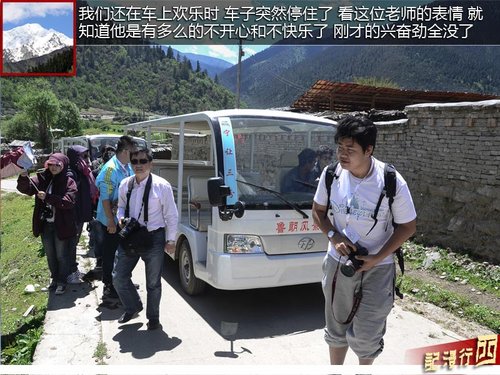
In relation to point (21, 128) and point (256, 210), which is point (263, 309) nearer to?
point (256, 210)

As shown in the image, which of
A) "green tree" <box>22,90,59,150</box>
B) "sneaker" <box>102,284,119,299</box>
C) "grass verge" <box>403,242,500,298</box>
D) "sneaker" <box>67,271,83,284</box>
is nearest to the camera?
"sneaker" <box>102,284,119,299</box>

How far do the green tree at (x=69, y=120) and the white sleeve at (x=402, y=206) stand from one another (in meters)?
85.2

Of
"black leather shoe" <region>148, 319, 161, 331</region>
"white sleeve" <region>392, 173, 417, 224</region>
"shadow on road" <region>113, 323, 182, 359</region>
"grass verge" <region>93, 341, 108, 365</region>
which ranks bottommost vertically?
"shadow on road" <region>113, 323, 182, 359</region>

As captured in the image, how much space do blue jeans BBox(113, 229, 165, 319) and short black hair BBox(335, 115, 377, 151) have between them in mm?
2150

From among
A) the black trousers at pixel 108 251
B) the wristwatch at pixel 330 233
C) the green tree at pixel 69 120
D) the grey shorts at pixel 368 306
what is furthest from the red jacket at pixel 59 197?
the green tree at pixel 69 120

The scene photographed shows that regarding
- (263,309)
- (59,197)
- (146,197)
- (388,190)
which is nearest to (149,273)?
(146,197)

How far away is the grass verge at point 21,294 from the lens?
3866 mm

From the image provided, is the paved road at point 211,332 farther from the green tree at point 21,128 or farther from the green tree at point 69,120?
the green tree at point 69,120

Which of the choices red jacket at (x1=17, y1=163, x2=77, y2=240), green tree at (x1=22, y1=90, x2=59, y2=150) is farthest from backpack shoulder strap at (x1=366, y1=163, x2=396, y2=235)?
green tree at (x1=22, y1=90, x2=59, y2=150)

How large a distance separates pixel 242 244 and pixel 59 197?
2.10 meters

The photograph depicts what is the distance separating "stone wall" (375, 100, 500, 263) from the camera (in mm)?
5977

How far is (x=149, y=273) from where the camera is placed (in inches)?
154

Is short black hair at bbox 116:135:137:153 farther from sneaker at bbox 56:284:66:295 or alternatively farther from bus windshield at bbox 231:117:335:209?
sneaker at bbox 56:284:66:295

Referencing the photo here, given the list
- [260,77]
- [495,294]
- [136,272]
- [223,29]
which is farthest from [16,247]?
[260,77]
